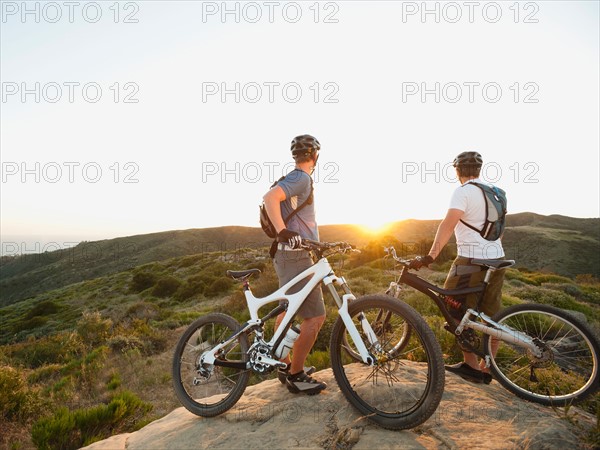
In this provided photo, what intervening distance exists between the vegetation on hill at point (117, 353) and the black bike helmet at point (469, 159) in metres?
1.91

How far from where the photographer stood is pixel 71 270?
249ft

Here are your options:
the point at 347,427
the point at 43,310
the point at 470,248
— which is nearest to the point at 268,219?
the point at 347,427

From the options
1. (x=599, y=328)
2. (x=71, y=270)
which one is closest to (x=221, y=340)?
(x=599, y=328)

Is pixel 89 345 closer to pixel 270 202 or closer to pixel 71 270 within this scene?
pixel 270 202

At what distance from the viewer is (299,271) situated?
4023 millimetres

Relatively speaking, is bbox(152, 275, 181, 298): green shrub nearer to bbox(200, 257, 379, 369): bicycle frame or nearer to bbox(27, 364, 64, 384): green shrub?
bbox(27, 364, 64, 384): green shrub

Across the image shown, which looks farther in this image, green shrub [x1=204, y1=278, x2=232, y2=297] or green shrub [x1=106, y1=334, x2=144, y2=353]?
green shrub [x1=204, y1=278, x2=232, y2=297]

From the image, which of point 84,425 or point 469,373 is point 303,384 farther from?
point 84,425

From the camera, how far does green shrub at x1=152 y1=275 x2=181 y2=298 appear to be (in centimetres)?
2866

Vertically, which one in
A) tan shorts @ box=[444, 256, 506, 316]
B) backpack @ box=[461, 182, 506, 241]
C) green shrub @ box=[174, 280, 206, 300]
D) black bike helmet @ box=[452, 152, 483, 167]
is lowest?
green shrub @ box=[174, 280, 206, 300]

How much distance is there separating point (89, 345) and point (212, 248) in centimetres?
7865

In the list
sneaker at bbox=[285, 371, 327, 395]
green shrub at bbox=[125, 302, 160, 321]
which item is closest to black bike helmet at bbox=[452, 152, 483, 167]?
sneaker at bbox=[285, 371, 327, 395]

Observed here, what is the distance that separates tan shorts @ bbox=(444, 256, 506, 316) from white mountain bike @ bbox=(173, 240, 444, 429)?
2.64 ft

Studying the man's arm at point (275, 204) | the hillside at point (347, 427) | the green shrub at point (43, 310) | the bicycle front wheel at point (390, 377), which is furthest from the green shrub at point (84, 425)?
the green shrub at point (43, 310)
